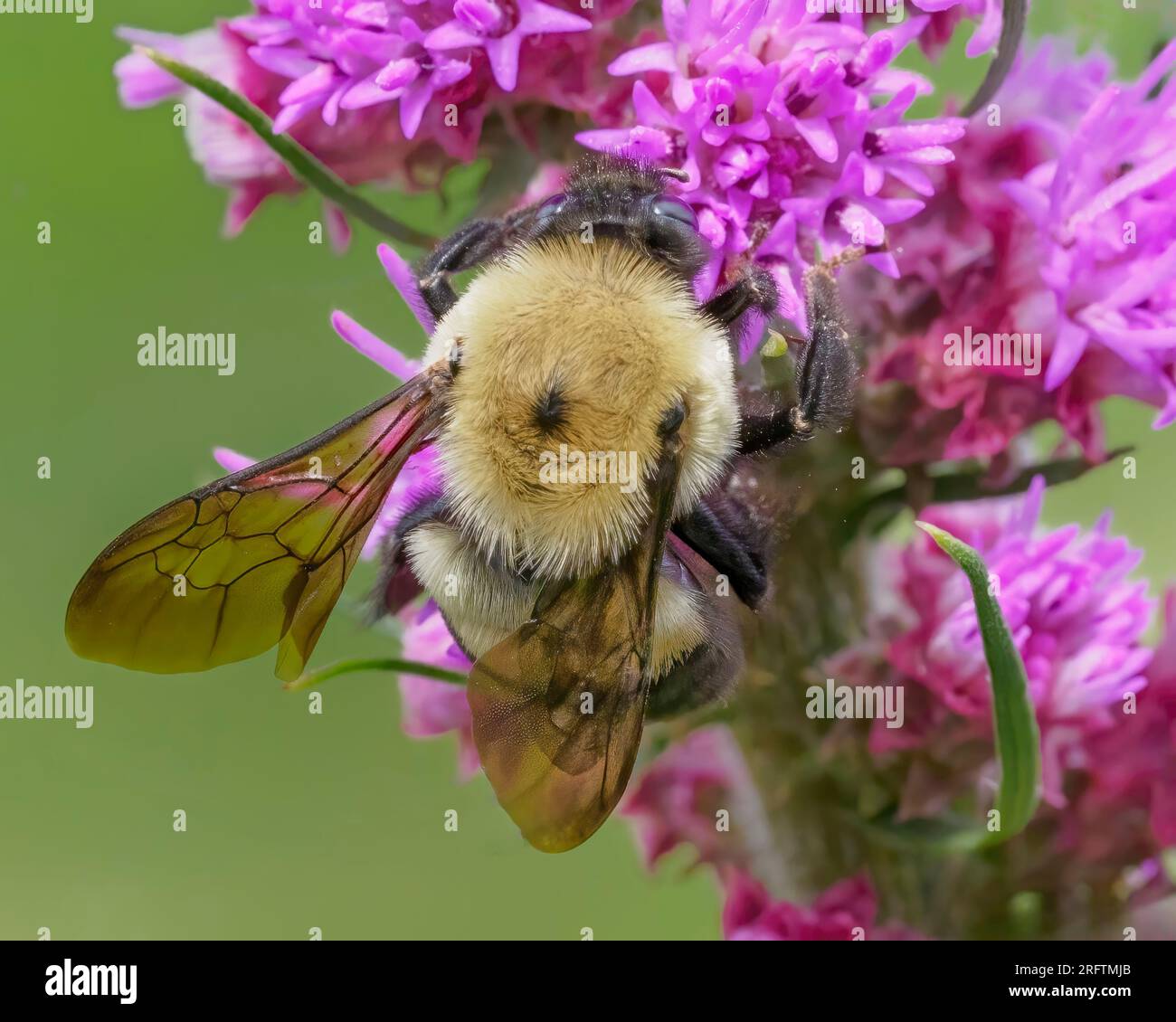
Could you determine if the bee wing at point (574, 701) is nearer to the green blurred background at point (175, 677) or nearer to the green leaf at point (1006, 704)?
the green leaf at point (1006, 704)

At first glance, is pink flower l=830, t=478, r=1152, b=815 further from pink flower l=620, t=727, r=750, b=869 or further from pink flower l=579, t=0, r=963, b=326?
pink flower l=579, t=0, r=963, b=326

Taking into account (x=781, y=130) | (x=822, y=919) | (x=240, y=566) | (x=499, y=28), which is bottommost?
(x=822, y=919)

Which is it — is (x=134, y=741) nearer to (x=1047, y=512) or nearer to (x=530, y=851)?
(x=530, y=851)

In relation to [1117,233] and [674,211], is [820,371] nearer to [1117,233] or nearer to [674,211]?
[674,211]

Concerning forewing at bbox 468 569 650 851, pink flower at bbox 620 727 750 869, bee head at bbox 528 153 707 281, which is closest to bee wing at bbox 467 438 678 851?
forewing at bbox 468 569 650 851

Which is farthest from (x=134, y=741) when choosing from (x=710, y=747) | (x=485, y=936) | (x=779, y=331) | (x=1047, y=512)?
(x=779, y=331)

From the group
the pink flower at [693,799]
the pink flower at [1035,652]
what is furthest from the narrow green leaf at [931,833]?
the pink flower at [693,799]

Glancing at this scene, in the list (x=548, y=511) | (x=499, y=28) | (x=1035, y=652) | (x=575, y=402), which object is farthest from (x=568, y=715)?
(x=499, y=28)
